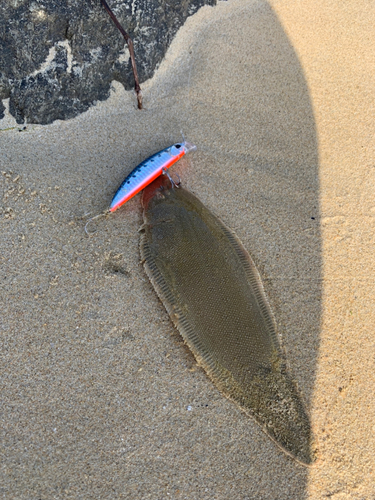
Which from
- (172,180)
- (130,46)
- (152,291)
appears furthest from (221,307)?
(130,46)

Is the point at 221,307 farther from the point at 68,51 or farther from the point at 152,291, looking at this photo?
the point at 68,51

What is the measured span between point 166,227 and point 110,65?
4.10 ft

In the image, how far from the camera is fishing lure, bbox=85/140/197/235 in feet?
7.64

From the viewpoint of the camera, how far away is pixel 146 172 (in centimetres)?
238

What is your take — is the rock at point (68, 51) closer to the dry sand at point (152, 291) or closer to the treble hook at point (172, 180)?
the dry sand at point (152, 291)

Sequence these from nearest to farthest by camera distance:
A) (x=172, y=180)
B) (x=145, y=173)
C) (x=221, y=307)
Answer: (x=221, y=307) < (x=145, y=173) < (x=172, y=180)

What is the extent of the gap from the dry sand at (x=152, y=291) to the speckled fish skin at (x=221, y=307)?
0.24 ft

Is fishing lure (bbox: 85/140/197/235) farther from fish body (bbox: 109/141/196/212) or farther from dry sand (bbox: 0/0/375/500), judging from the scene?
dry sand (bbox: 0/0/375/500)

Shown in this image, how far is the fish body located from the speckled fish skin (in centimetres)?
9

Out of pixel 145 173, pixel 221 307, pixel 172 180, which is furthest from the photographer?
pixel 172 180

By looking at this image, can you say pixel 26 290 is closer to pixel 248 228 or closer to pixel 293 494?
pixel 248 228

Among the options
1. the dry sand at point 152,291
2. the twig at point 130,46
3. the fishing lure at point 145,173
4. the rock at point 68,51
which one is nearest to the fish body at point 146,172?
the fishing lure at point 145,173

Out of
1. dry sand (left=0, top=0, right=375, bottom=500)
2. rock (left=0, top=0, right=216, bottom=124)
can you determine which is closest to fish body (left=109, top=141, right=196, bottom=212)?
dry sand (left=0, top=0, right=375, bottom=500)

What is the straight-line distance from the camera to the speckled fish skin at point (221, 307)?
2.04 meters
